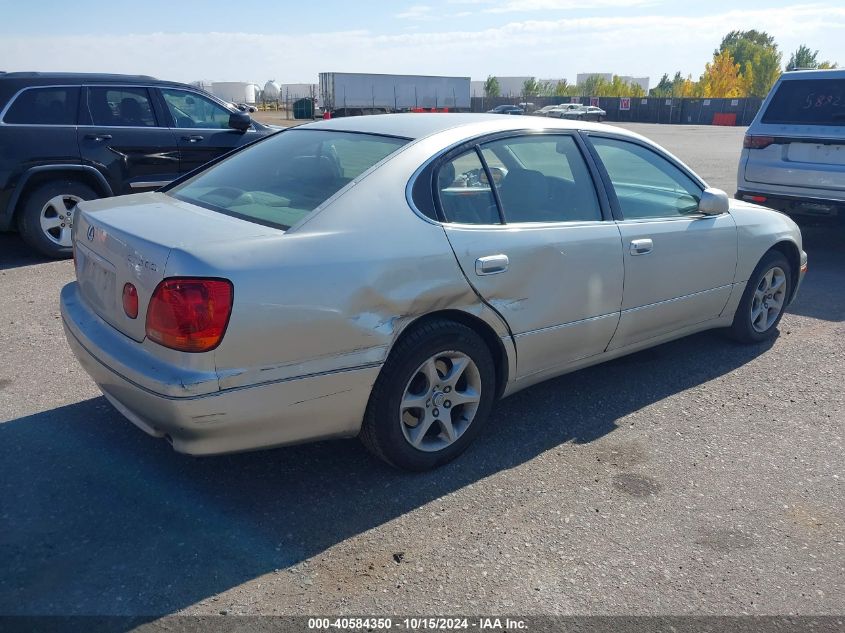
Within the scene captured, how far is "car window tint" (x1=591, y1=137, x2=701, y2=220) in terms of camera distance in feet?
14.0

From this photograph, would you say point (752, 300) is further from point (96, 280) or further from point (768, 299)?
point (96, 280)

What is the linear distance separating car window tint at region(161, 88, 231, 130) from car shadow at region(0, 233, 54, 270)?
2032 mm

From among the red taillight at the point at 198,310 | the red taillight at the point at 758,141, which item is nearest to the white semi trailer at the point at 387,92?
the red taillight at the point at 758,141

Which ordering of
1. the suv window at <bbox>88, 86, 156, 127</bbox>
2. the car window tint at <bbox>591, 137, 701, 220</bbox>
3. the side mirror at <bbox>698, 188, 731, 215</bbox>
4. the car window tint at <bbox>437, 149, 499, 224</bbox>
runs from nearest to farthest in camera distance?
the car window tint at <bbox>437, 149, 499, 224</bbox>, the car window tint at <bbox>591, 137, 701, 220</bbox>, the side mirror at <bbox>698, 188, 731, 215</bbox>, the suv window at <bbox>88, 86, 156, 127</bbox>

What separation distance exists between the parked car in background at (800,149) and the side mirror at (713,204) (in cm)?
370

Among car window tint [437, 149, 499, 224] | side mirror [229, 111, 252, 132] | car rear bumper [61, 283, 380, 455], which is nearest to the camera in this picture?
car rear bumper [61, 283, 380, 455]

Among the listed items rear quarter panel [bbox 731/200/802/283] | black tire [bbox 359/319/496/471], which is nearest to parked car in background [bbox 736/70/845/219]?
rear quarter panel [bbox 731/200/802/283]

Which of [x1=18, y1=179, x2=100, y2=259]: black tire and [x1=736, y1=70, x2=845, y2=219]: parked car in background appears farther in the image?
[x1=736, y1=70, x2=845, y2=219]: parked car in background

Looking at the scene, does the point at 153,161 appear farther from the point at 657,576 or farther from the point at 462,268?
the point at 657,576

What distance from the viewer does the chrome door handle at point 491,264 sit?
3.45m

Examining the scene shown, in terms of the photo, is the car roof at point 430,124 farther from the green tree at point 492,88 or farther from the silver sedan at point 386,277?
the green tree at point 492,88

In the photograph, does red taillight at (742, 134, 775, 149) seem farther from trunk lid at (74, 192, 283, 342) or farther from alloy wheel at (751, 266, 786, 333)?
trunk lid at (74, 192, 283, 342)

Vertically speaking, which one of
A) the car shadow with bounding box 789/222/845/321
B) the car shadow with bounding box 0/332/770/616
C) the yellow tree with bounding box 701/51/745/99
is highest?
the yellow tree with bounding box 701/51/745/99

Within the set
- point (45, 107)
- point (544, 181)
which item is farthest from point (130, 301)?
point (45, 107)
